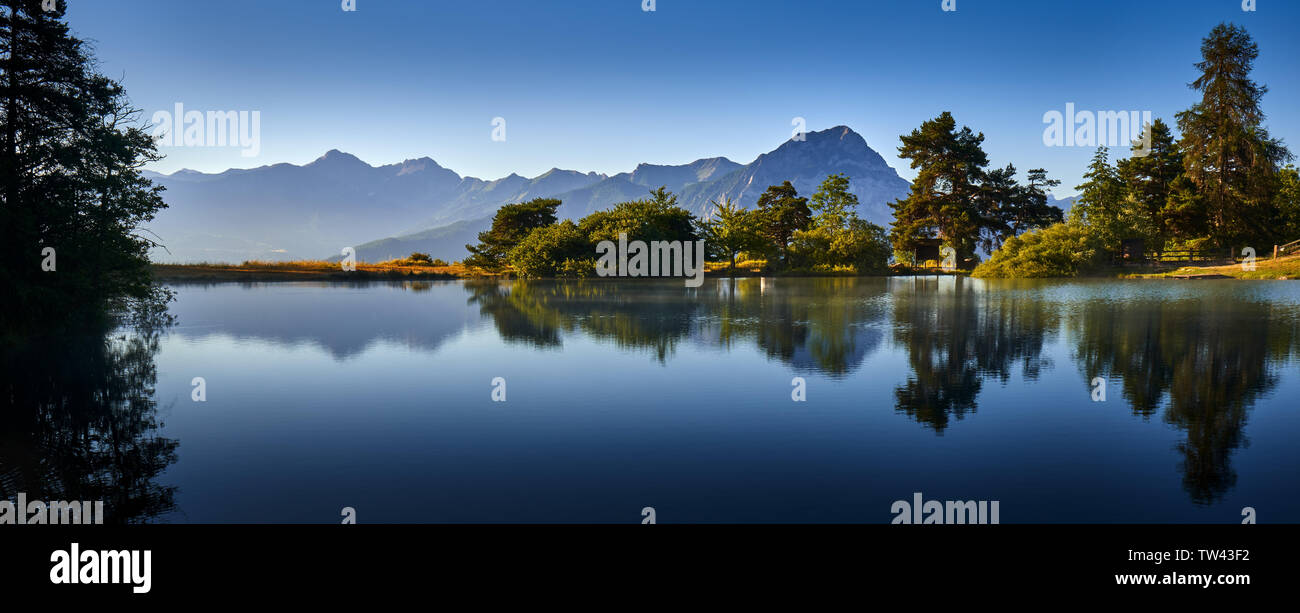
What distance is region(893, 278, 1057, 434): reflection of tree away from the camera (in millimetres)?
13583

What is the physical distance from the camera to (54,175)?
2194cm

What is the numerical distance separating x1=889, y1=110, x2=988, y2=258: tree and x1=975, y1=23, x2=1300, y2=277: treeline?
11.2 meters

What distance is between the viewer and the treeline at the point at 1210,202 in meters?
66.4

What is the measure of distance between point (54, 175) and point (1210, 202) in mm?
88082

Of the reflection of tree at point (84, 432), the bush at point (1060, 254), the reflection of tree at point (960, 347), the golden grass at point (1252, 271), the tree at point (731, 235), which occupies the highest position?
the tree at point (731, 235)

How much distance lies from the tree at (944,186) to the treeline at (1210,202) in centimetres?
1124

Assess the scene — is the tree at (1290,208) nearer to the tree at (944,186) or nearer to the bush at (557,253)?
the tree at (944,186)

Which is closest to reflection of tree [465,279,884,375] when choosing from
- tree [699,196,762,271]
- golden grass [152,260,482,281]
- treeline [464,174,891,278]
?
treeline [464,174,891,278]

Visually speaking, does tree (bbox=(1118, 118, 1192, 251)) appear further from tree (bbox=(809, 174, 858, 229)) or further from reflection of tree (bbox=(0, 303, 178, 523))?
reflection of tree (bbox=(0, 303, 178, 523))

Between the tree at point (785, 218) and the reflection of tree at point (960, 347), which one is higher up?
the tree at point (785, 218)

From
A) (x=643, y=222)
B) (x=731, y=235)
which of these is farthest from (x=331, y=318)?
(x=731, y=235)

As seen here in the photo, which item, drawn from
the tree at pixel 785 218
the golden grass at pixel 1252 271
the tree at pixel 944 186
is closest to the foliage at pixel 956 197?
the tree at pixel 944 186
